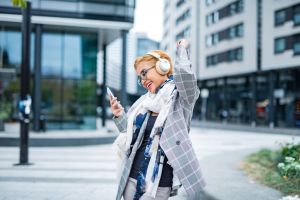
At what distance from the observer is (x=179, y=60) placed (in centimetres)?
297

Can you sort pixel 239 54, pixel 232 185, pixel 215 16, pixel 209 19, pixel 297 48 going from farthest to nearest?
1. pixel 209 19
2. pixel 215 16
3. pixel 239 54
4. pixel 297 48
5. pixel 232 185

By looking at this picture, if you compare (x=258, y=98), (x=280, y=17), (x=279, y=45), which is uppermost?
(x=280, y=17)

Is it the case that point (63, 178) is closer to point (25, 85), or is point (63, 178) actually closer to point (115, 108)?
point (25, 85)

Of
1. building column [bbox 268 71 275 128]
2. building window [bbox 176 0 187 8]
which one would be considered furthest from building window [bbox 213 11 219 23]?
building window [bbox 176 0 187 8]

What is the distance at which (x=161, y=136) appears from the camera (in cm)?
301

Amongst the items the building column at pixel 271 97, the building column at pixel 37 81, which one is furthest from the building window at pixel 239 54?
the building column at pixel 37 81

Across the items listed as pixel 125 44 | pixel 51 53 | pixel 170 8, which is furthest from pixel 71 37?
pixel 170 8

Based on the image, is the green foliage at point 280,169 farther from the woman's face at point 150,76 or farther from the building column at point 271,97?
the building column at point 271,97

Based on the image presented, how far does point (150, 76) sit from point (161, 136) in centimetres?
52

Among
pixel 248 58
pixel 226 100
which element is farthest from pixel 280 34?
pixel 226 100

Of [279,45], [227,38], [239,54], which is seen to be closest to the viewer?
[279,45]

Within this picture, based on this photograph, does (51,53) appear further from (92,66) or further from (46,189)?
(46,189)

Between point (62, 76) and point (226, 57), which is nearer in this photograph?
point (62, 76)

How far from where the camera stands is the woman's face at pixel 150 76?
3.21 meters
